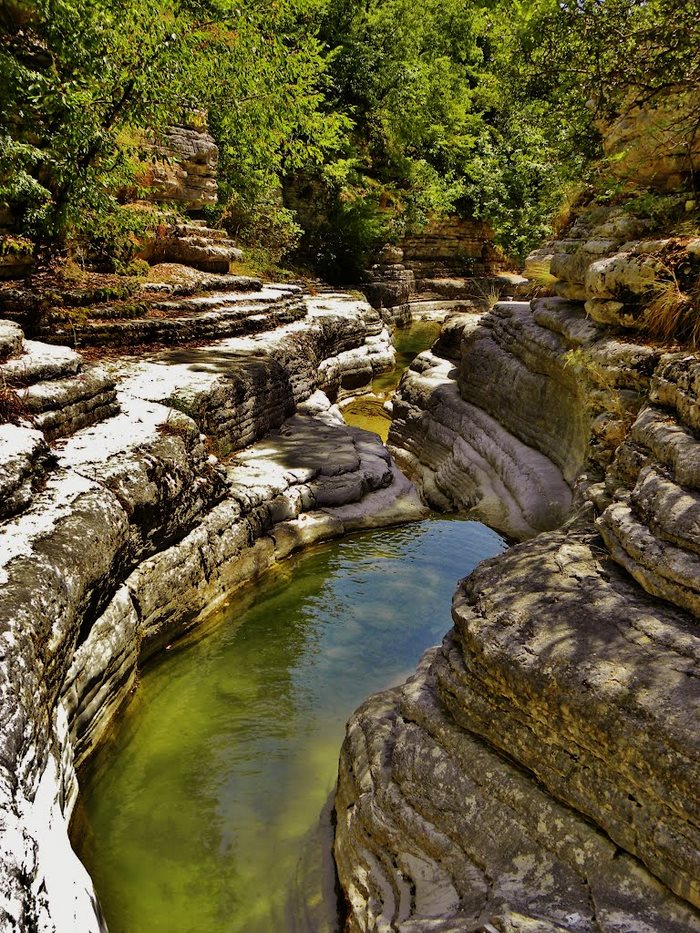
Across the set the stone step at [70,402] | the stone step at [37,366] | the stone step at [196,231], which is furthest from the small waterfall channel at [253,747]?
the stone step at [196,231]

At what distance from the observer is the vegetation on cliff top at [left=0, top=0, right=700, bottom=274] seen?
686cm

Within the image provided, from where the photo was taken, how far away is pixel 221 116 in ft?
41.4

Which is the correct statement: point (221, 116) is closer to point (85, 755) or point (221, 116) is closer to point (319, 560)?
point (319, 560)

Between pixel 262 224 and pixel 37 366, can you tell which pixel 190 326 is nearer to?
pixel 37 366

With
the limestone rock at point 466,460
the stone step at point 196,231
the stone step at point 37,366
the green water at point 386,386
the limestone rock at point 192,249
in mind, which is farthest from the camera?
the green water at point 386,386

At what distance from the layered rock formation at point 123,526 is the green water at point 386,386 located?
8.57ft

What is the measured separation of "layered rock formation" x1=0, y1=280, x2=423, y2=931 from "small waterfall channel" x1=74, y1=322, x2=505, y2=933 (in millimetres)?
311

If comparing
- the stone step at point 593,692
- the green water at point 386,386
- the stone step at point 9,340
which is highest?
the stone step at point 9,340

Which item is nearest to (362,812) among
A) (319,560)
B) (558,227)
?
(319,560)

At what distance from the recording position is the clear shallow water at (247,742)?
11.4 ft

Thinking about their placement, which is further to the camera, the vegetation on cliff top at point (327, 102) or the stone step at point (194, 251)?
the stone step at point (194, 251)

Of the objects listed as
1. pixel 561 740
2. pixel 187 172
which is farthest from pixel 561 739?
pixel 187 172

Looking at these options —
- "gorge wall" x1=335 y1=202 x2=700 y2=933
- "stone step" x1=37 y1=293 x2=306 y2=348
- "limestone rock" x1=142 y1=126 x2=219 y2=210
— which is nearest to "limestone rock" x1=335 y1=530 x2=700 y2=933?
"gorge wall" x1=335 y1=202 x2=700 y2=933

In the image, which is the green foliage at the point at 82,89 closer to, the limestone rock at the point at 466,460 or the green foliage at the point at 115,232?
the green foliage at the point at 115,232
